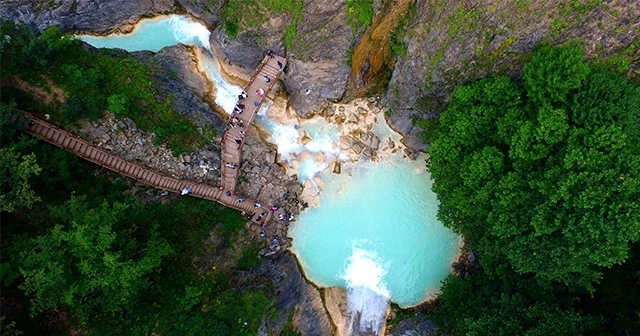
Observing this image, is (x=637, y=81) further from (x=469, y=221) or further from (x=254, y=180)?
(x=254, y=180)

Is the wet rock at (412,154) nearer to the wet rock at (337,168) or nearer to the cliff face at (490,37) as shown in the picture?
the cliff face at (490,37)

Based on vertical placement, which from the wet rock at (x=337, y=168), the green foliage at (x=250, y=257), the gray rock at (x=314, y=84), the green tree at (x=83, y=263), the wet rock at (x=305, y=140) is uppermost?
the gray rock at (x=314, y=84)

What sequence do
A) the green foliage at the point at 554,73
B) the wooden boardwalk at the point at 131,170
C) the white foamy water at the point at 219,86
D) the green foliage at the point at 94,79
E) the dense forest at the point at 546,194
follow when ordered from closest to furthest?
the dense forest at the point at 546,194, the green foliage at the point at 554,73, the wooden boardwalk at the point at 131,170, the green foliage at the point at 94,79, the white foamy water at the point at 219,86

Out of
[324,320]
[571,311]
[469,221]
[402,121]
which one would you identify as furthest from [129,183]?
[571,311]

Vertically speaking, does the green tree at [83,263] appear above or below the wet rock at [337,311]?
below

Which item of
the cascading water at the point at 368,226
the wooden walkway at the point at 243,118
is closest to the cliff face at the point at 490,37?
the cascading water at the point at 368,226

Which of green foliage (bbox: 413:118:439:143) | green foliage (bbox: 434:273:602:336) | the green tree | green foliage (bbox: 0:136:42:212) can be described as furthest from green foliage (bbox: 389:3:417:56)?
green foliage (bbox: 0:136:42:212)

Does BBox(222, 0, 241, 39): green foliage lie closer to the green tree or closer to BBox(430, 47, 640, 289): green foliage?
the green tree

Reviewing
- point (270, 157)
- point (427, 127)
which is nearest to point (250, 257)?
point (270, 157)
